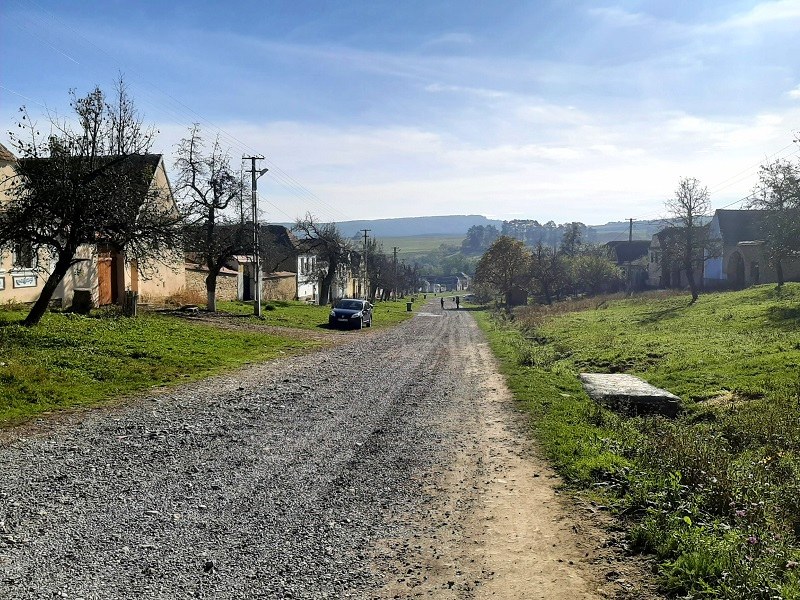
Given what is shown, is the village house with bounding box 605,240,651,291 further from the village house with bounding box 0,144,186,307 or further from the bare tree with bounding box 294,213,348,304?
the village house with bounding box 0,144,186,307

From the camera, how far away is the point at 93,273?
90.7 feet

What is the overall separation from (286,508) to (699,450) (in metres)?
4.53

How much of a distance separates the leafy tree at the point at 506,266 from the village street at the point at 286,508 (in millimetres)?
58998

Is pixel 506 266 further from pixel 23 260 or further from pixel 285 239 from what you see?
pixel 23 260

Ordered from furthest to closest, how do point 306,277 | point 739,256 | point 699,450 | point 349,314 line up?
1. point 306,277
2. point 739,256
3. point 349,314
4. point 699,450

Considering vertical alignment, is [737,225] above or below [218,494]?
above

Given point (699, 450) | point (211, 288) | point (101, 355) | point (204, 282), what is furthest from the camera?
point (204, 282)

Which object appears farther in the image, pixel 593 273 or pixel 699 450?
pixel 593 273

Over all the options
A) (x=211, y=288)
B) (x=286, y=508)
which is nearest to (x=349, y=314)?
(x=211, y=288)

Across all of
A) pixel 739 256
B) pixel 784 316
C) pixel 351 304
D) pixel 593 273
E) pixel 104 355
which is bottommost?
pixel 104 355

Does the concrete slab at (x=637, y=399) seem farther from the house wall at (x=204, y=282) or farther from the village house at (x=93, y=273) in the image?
the house wall at (x=204, y=282)

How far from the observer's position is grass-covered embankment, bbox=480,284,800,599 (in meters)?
4.75

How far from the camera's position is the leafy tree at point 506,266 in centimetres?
6912

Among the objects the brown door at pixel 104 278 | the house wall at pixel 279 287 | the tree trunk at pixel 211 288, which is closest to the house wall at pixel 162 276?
the brown door at pixel 104 278
